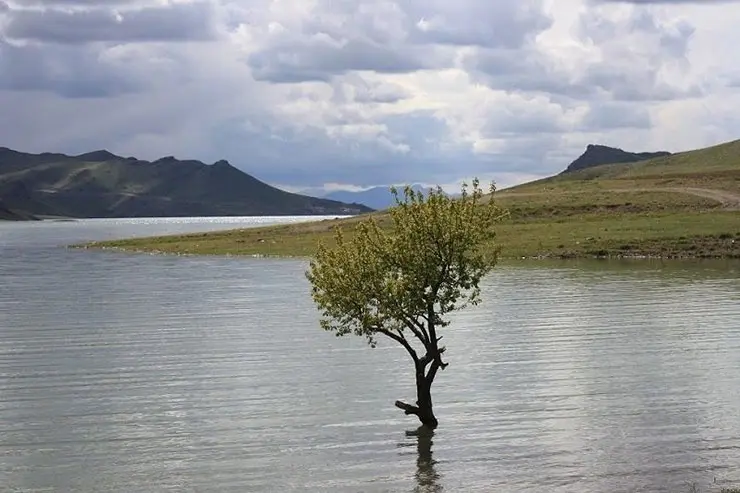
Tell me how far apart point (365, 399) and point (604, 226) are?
320 ft

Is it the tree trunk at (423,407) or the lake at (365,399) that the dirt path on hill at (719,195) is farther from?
the tree trunk at (423,407)

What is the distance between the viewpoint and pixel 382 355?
5850 cm

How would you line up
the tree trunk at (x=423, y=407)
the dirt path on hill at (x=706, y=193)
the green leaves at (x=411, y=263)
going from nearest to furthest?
the green leaves at (x=411, y=263) → the tree trunk at (x=423, y=407) → the dirt path on hill at (x=706, y=193)

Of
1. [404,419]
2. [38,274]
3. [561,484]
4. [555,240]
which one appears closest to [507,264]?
[555,240]

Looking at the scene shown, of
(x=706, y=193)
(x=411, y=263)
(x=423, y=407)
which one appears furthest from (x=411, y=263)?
(x=706, y=193)

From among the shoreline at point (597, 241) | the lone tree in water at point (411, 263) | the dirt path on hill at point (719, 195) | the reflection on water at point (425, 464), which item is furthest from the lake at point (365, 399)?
the dirt path on hill at point (719, 195)

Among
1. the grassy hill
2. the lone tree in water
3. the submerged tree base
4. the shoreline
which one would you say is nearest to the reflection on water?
the submerged tree base

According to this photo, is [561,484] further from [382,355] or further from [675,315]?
[675,315]

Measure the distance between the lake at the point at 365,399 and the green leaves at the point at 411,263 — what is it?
5188mm

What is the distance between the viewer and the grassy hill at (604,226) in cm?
12269

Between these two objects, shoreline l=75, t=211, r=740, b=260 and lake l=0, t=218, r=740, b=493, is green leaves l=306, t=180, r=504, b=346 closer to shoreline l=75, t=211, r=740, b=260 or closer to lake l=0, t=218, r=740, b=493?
lake l=0, t=218, r=740, b=493

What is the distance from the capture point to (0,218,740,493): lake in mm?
36125

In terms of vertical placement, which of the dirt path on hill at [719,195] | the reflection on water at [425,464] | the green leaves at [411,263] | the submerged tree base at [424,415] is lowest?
the reflection on water at [425,464]

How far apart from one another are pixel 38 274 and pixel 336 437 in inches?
3700
